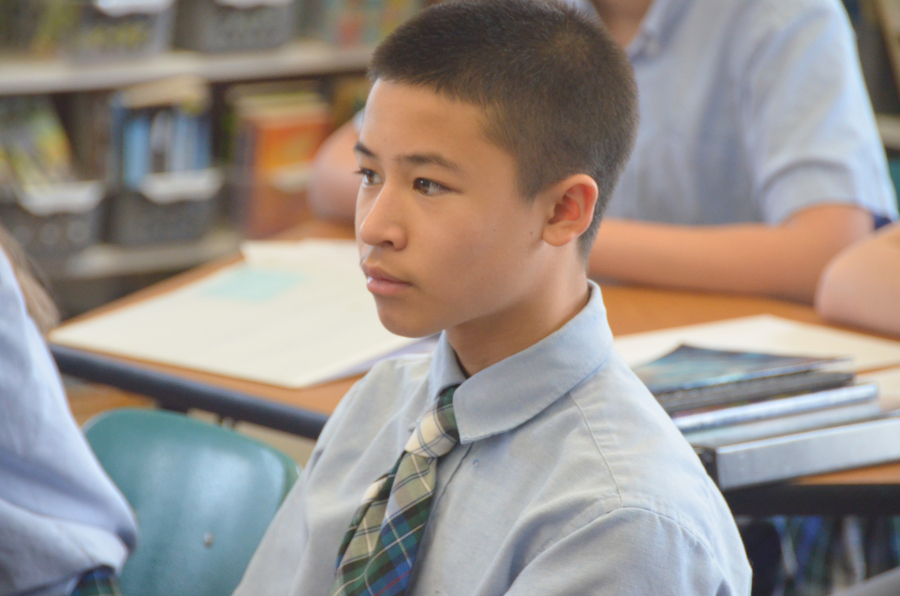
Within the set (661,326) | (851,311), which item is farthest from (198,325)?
(851,311)

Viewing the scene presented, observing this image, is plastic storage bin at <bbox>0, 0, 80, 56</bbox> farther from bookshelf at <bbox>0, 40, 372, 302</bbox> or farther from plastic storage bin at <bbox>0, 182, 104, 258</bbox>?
plastic storage bin at <bbox>0, 182, 104, 258</bbox>

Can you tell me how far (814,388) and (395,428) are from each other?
1.38 ft

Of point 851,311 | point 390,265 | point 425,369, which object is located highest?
point 390,265

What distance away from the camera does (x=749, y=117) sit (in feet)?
4.98

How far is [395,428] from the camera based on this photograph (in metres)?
0.80

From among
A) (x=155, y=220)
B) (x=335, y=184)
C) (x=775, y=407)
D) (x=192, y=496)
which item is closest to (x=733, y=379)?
(x=775, y=407)

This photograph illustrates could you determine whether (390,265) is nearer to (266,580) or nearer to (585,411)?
(585,411)

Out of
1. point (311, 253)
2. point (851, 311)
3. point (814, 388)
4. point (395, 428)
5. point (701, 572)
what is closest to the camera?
point (701, 572)

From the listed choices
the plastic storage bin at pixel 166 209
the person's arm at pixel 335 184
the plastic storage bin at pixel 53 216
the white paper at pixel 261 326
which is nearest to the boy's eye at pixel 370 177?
the white paper at pixel 261 326

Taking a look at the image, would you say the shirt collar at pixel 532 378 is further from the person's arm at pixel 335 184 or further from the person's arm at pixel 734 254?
the person's arm at pixel 335 184

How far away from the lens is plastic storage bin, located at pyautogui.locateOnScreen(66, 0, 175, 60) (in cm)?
245

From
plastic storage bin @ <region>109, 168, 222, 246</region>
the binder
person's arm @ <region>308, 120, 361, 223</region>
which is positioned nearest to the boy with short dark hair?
the binder

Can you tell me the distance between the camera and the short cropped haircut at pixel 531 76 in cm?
66

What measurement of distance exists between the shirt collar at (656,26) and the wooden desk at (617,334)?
0.47m
